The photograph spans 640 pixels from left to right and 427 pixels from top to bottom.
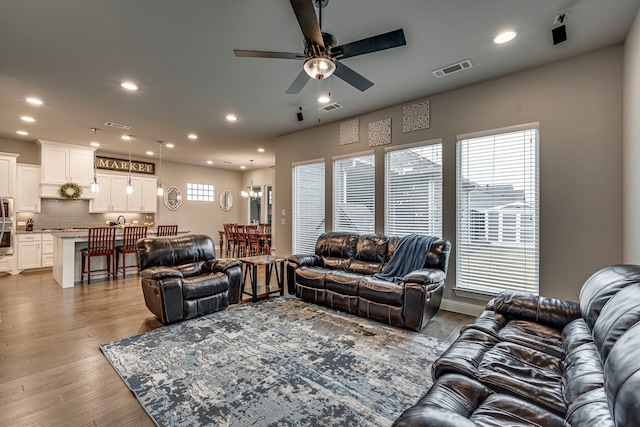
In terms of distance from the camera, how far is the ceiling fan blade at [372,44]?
2.15m

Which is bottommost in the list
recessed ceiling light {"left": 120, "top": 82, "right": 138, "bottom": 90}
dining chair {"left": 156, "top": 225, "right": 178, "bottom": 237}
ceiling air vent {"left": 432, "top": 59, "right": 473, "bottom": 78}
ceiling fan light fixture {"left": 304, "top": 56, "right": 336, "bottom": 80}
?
dining chair {"left": 156, "top": 225, "right": 178, "bottom": 237}

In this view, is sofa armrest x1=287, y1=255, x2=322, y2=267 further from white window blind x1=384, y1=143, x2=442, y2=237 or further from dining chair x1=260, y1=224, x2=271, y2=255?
dining chair x1=260, y1=224, x2=271, y2=255

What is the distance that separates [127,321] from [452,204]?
14.2ft

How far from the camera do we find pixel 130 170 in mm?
8312

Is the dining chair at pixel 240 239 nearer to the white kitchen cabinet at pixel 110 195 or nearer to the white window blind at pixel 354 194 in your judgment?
the white kitchen cabinet at pixel 110 195

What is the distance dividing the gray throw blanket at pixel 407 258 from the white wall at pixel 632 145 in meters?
1.77

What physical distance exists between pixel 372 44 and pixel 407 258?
101 inches

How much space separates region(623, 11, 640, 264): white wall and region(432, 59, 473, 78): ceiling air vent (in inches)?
51.4

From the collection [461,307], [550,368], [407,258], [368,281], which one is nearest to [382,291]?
[368,281]

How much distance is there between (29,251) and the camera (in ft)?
20.6

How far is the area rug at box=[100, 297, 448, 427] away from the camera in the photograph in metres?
1.91

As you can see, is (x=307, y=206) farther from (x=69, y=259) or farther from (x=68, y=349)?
(x=69, y=259)

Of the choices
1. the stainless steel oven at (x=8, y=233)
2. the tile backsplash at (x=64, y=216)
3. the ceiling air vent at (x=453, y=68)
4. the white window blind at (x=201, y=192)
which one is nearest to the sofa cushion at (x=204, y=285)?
the ceiling air vent at (x=453, y=68)

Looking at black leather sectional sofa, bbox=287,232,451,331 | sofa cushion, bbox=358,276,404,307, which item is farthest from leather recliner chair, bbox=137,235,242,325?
sofa cushion, bbox=358,276,404,307
